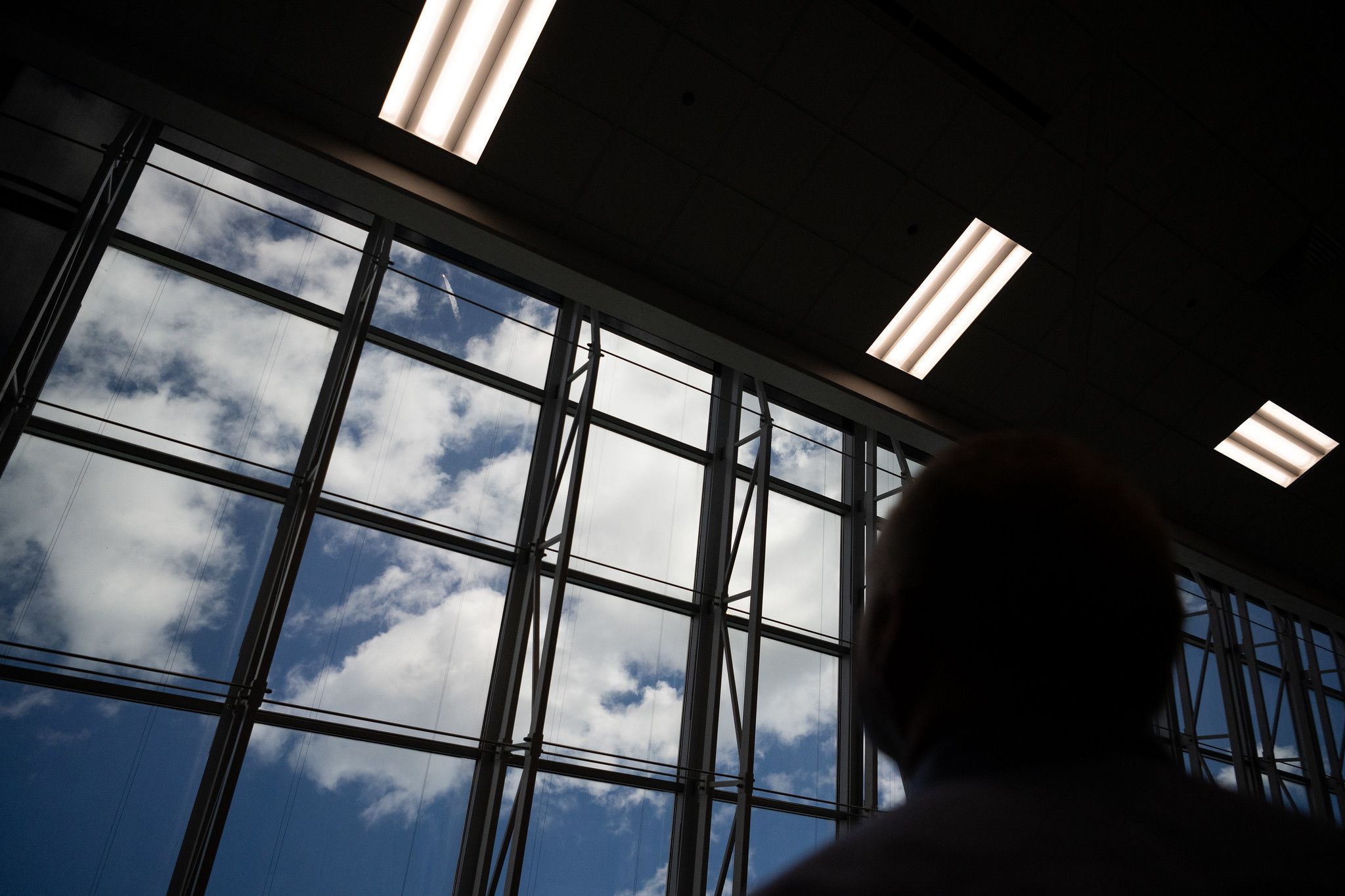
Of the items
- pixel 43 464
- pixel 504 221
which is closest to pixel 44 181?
pixel 43 464

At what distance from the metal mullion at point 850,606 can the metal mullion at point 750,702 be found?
1395mm

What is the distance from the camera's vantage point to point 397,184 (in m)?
8.02

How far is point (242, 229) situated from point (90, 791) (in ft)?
21.0

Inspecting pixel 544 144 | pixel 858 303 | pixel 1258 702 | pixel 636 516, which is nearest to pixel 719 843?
pixel 636 516

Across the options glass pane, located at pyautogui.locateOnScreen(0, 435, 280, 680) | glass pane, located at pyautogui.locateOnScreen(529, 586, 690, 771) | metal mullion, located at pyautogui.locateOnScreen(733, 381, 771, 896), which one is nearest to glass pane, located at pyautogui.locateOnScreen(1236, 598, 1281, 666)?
metal mullion, located at pyautogui.locateOnScreen(733, 381, 771, 896)

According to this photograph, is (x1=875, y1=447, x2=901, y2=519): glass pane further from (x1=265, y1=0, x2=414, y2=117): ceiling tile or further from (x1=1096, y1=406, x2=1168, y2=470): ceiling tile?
(x1=265, y1=0, x2=414, y2=117): ceiling tile

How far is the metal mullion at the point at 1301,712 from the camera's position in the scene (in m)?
16.4

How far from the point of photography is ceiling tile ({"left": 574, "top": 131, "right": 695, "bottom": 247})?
8.20m

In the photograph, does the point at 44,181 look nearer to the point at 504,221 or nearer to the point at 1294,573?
the point at 504,221

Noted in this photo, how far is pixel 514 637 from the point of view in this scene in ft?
36.3

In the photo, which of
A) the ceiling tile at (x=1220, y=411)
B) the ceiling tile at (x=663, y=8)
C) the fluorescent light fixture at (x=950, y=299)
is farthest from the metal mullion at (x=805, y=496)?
the ceiling tile at (x=663, y=8)

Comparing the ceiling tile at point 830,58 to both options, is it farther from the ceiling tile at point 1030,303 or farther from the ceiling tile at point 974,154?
the ceiling tile at point 1030,303

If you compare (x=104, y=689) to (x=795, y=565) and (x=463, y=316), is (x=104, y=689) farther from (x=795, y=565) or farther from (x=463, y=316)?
(x=795, y=565)

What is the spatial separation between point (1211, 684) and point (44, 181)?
64.5ft
